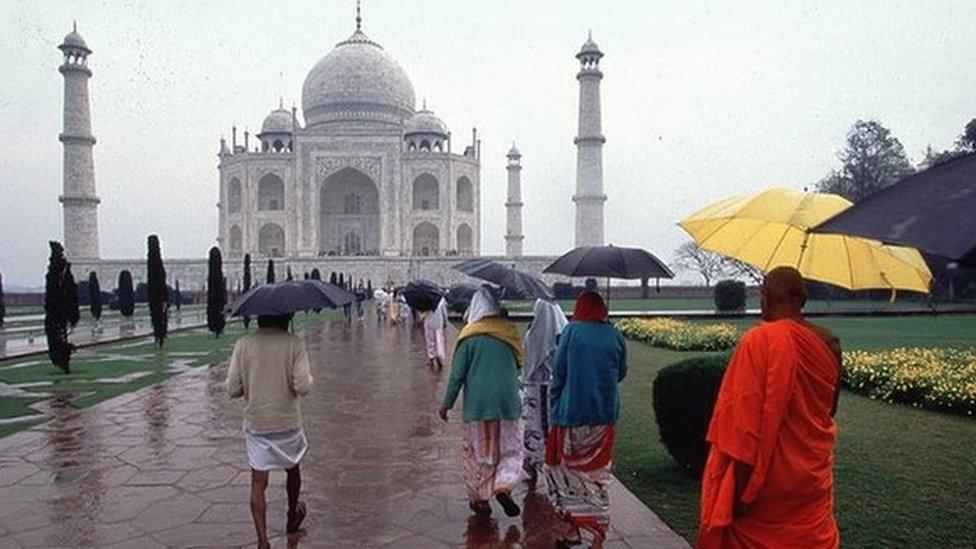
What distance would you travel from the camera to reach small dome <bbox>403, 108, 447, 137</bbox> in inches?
2007

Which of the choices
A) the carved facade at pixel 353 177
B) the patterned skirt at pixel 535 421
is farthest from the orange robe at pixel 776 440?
the carved facade at pixel 353 177

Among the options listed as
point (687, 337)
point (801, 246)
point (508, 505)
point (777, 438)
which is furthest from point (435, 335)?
point (777, 438)

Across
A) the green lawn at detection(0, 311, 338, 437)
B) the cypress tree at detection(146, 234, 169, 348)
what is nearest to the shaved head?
the green lawn at detection(0, 311, 338, 437)

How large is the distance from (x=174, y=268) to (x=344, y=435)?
40.8m

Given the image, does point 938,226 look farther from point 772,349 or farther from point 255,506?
point 255,506

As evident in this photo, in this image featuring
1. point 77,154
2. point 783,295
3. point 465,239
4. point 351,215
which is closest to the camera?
point 783,295

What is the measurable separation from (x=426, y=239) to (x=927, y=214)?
157 feet

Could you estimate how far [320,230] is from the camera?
162 feet

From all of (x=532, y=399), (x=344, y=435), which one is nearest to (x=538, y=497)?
(x=532, y=399)

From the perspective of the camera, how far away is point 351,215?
50312 mm

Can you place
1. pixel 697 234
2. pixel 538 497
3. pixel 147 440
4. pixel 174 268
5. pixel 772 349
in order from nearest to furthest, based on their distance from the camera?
1. pixel 772 349
2. pixel 697 234
3. pixel 538 497
4. pixel 147 440
5. pixel 174 268

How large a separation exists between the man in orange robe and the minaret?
4329cm

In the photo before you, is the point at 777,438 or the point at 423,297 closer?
the point at 777,438

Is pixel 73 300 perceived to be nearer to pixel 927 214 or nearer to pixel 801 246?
pixel 801 246
